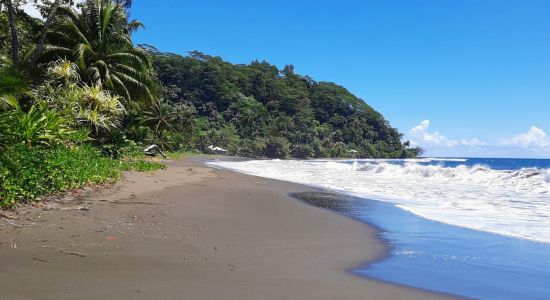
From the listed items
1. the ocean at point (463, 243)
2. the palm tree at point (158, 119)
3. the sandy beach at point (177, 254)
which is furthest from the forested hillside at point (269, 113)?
the sandy beach at point (177, 254)

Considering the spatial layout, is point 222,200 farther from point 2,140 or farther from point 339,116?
point 339,116

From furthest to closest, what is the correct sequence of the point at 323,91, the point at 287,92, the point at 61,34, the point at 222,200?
1. the point at 323,91
2. the point at 287,92
3. the point at 61,34
4. the point at 222,200

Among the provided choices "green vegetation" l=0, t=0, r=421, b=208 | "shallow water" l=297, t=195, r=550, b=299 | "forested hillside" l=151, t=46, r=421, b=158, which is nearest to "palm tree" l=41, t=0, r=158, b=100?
A: "green vegetation" l=0, t=0, r=421, b=208

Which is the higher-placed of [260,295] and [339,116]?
[339,116]

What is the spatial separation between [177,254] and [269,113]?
3420 inches

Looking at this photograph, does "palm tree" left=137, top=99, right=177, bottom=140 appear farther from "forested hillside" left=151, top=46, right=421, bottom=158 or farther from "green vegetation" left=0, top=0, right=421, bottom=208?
"forested hillside" left=151, top=46, right=421, bottom=158

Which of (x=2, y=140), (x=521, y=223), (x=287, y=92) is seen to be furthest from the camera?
(x=287, y=92)

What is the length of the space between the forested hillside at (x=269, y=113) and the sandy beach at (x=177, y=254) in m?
60.3

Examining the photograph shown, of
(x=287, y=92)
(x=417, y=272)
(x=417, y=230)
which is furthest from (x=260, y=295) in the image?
(x=287, y=92)

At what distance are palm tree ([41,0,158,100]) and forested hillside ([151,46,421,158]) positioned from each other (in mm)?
45212

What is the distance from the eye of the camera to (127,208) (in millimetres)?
6676

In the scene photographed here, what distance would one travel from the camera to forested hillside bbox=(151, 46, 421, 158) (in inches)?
3014

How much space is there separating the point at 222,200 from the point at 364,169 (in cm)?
2169

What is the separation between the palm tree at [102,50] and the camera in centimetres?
1889
